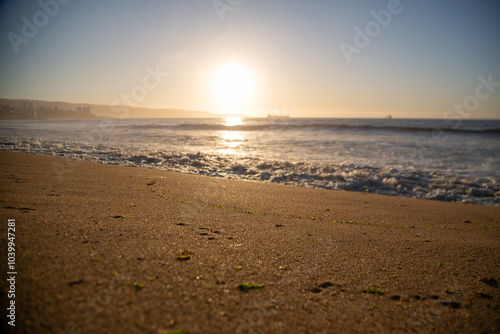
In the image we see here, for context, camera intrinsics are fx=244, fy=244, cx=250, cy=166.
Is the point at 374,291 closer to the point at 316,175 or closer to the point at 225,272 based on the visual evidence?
the point at 225,272

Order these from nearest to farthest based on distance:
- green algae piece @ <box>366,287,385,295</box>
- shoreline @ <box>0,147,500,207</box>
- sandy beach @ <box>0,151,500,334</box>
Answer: sandy beach @ <box>0,151,500,334</box> → green algae piece @ <box>366,287,385,295</box> → shoreline @ <box>0,147,500,207</box>

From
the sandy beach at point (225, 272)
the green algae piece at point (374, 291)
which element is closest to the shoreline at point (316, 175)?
the sandy beach at point (225, 272)

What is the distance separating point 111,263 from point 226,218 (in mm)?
1794

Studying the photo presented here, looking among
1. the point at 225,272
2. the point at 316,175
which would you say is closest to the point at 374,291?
the point at 225,272

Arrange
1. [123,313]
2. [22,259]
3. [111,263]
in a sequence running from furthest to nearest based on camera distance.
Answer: [111,263] → [22,259] → [123,313]

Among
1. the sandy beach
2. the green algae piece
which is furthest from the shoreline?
the green algae piece

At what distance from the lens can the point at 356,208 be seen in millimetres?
4922

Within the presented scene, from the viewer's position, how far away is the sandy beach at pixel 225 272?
1271 mm

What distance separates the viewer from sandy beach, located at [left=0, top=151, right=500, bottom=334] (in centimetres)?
127

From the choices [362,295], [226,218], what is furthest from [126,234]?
[362,295]

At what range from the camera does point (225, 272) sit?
1.77 metres

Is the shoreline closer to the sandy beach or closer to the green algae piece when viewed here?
the sandy beach

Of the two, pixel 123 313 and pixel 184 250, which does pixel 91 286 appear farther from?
pixel 184 250

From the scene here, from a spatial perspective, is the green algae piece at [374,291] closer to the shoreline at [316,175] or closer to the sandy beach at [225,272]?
the sandy beach at [225,272]
